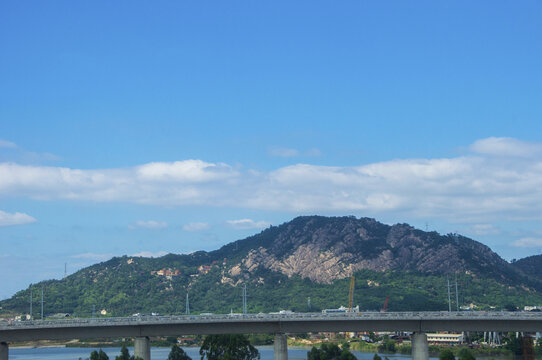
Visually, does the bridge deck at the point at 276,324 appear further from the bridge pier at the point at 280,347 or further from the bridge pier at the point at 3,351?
the bridge pier at the point at 3,351


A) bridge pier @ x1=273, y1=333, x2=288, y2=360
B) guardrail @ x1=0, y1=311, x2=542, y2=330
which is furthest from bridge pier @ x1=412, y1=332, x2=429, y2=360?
bridge pier @ x1=273, y1=333, x2=288, y2=360

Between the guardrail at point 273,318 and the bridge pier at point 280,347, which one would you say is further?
the bridge pier at point 280,347

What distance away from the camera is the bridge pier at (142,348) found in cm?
11031

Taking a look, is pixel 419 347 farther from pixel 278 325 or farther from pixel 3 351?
pixel 3 351

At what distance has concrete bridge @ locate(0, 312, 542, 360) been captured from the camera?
353 feet

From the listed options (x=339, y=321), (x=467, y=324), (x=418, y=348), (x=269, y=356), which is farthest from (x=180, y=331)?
(x=269, y=356)

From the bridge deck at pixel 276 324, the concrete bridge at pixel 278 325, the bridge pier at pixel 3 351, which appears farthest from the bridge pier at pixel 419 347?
the bridge pier at pixel 3 351

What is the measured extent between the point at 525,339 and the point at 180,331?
10173 centimetres

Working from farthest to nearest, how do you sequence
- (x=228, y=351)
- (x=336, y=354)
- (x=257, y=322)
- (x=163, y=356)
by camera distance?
1. (x=163, y=356)
2. (x=336, y=354)
3. (x=228, y=351)
4. (x=257, y=322)

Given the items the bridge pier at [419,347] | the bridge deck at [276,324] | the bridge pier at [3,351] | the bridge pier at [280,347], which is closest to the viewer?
the bridge pier at [3,351]

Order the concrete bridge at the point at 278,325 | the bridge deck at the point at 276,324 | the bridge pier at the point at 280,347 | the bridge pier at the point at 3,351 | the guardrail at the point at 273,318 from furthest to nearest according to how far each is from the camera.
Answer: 1. the bridge pier at the point at 280,347
2. the concrete bridge at the point at 278,325
3. the bridge deck at the point at 276,324
4. the guardrail at the point at 273,318
5. the bridge pier at the point at 3,351

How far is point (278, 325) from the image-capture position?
378 feet

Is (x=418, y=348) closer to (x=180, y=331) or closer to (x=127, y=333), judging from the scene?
(x=180, y=331)

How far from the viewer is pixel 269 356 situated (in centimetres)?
17712
